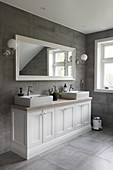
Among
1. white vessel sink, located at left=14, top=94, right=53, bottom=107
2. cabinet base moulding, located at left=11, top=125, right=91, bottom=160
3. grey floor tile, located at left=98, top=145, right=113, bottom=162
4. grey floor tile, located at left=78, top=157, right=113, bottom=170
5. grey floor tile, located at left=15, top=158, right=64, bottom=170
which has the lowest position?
grey floor tile, located at left=15, top=158, right=64, bottom=170

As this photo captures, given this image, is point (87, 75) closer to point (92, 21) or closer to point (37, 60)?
point (92, 21)

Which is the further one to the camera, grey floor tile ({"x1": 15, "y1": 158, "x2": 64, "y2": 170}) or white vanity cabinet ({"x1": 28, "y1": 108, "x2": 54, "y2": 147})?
white vanity cabinet ({"x1": 28, "y1": 108, "x2": 54, "y2": 147})

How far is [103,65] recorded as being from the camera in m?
4.55

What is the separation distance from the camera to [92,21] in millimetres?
3635

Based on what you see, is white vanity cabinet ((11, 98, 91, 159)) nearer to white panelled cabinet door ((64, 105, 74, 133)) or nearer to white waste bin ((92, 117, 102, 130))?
white panelled cabinet door ((64, 105, 74, 133))

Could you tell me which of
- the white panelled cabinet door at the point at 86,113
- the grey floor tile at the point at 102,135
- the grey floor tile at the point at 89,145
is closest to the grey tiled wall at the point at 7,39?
the white panelled cabinet door at the point at 86,113

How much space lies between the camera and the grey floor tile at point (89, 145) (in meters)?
2.92

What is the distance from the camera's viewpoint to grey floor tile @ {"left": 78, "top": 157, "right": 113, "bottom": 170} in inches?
92.0

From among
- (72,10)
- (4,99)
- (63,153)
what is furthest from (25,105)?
(72,10)

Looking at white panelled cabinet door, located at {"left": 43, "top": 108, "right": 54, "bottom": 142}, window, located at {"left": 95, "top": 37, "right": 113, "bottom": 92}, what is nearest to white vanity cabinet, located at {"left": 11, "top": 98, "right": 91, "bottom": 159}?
white panelled cabinet door, located at {"left": 43, "top": 108, "right": 54, "bottom": 142}

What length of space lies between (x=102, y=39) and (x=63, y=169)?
10.9ft

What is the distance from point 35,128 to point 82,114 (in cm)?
143

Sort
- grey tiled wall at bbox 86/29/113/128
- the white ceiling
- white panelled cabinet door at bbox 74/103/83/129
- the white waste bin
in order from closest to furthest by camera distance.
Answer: the white ceiling → white panelled cabinet door at bbox 74/103/83/129 → the white waste bin → grey tiled wall at bbox 86/29/113/128

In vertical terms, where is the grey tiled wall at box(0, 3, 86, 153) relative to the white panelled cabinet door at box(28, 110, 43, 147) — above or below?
above
